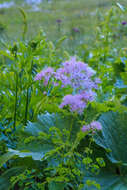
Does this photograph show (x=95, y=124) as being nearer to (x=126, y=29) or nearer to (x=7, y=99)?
(x=7, y=99)

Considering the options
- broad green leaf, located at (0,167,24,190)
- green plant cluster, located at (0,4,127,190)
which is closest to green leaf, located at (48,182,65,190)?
green plant cluster, located at (0,4,127,190)

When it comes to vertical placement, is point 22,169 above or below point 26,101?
below

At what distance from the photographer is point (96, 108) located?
0.99m

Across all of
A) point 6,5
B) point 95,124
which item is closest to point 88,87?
point 95,124

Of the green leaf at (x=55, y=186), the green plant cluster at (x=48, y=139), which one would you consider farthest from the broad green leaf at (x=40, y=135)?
the green leaf at (x=55, y=186)

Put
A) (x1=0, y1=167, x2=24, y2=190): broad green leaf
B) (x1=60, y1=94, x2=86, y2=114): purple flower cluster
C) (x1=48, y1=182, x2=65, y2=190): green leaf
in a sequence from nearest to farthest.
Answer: (x1=60, y1=94, x2=86, y2=114): purple flower cluster, (x1=48, y1=182, x2=65, y2=190): green leaf, (x1=0, y1=167, x2=24, y2=190): broad green leaf

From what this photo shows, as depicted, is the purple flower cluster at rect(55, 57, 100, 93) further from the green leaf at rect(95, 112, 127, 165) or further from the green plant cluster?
the green leaf at rect(95, 112, 127, 165)

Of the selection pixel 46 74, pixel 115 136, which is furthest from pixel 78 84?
pixel 115 136

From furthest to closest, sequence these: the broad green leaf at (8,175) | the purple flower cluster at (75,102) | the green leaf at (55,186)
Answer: the broad green leaf at (8,175), the green leaf at (55,186), the purple flower cluster at (75,102)

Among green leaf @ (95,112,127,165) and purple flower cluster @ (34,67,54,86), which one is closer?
purple flower cluster @ (34,67,54,86)

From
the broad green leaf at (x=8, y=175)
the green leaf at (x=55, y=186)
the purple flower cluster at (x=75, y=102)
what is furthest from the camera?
the broad green leaf at (x=8, y=175)

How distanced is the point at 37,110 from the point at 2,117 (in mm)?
153

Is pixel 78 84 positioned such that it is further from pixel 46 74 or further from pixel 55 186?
pixel 55 186

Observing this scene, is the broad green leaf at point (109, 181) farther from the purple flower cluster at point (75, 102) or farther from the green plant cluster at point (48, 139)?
the purple flower cluster at point (75, 102)
